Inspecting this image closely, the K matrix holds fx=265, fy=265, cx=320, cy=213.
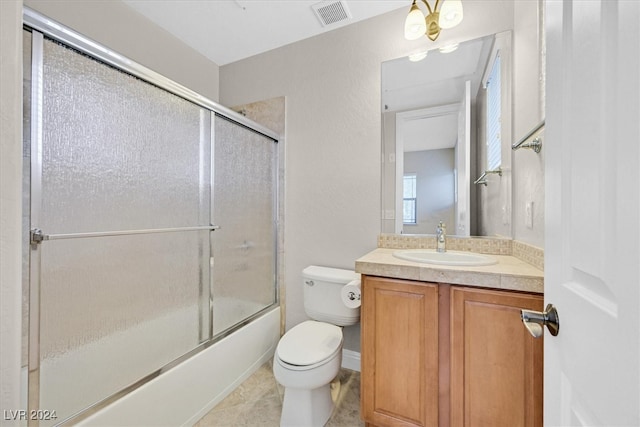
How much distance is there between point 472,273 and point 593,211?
717 mm

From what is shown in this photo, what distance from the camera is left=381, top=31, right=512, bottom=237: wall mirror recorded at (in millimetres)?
1531

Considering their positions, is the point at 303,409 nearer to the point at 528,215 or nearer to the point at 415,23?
the point at 528,215

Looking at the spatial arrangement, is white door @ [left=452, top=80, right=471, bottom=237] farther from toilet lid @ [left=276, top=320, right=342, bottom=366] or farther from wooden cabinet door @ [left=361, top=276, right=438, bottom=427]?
toilet lid @ [left=276, top=320, right=342, bottom=366]

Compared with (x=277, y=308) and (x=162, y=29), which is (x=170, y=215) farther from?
(x=162, y=29)

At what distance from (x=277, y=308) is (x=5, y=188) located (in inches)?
67.6

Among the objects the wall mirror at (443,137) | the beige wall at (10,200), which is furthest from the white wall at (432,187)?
the beige wall at (10,200)

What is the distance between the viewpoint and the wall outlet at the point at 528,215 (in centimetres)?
122

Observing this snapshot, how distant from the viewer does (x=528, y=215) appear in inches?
49.3

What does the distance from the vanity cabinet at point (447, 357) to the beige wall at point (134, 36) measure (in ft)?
6.72

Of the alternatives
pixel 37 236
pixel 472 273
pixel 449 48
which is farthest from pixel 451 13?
pixel 37 236

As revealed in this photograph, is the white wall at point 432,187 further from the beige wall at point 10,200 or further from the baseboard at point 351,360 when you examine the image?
the beige wall at point 10,200

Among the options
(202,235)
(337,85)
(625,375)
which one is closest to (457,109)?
(337,85)

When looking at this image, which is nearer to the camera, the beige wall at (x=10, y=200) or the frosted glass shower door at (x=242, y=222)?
the beige wall at (x=10, y=200)

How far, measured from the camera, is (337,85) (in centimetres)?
194
